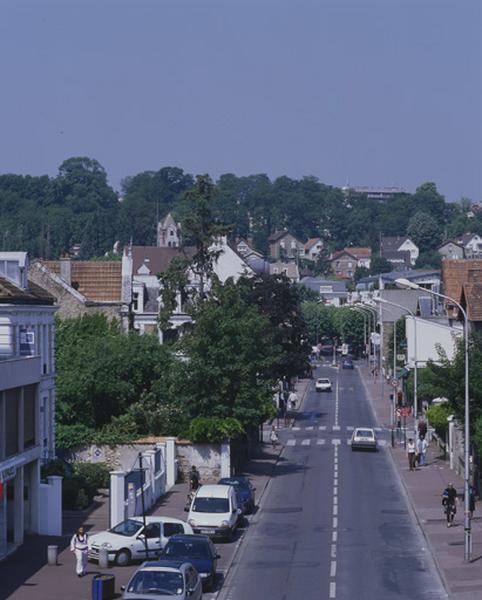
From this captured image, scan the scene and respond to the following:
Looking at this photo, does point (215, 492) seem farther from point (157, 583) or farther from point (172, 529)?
point (157, 583)

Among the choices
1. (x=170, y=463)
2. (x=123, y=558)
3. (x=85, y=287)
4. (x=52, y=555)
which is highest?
(x=85, y=287)

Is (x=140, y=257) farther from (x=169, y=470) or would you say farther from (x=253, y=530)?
(x=253, y=530)

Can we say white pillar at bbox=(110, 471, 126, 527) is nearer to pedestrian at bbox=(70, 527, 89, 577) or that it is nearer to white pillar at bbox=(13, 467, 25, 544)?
white pillar at bbox=(13, 467, 25, 544)

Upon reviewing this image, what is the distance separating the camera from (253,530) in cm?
4906

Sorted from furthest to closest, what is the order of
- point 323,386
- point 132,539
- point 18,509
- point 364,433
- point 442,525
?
point 323,386, point 364,433, point 442,525, point 18,509, point 132,539

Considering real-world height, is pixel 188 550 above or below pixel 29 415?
below

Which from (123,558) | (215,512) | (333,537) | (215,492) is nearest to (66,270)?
(215,492)

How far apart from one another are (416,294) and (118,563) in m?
108

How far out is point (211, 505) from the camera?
47.3 m

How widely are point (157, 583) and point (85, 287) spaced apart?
5552 centimetres

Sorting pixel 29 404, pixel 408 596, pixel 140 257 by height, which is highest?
pixel 140 257

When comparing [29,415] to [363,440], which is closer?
[29,415]

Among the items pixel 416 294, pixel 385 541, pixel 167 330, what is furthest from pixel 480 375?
pixel 416 294

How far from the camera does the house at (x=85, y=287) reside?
82.9m
